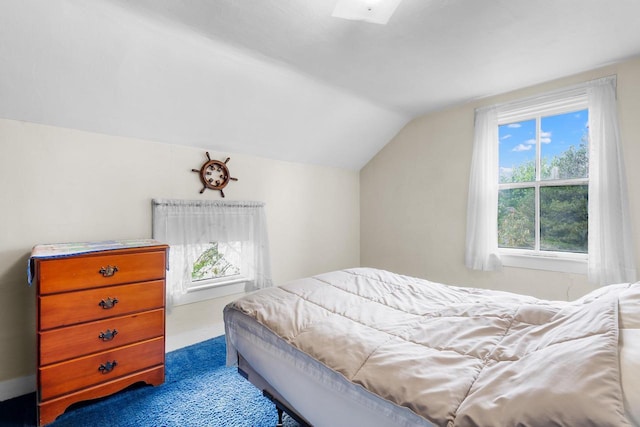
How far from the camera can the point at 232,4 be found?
5.48 ft

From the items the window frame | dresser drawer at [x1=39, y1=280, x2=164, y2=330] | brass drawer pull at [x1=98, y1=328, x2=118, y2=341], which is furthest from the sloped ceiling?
brass drawer pull at [x1=98, y1=328, x2=118, y2=341]

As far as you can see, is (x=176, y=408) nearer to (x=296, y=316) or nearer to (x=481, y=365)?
(x=296, y=316)

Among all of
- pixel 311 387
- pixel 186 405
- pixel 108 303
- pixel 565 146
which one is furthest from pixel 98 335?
pixel 565 146

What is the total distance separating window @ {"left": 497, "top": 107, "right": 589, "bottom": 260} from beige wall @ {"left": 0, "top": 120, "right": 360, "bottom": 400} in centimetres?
242

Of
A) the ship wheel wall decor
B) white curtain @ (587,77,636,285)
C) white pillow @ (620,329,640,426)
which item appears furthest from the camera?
the ship wheel wall decor

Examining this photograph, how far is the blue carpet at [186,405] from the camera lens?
1729 millimetres

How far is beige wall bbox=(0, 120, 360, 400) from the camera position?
196 cm

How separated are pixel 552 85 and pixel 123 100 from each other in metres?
3.64

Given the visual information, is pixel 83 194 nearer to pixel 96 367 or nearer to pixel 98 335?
pixel 98 335

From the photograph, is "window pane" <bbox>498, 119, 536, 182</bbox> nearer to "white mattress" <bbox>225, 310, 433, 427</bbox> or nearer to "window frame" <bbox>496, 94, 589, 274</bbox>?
"window frame" <bbox>496, 94, 589, 274</bbox>

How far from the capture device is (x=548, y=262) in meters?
2.71

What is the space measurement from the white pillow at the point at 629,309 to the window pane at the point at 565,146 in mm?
1906

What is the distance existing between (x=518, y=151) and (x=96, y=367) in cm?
397

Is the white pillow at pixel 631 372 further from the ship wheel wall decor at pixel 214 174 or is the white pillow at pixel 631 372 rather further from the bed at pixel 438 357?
the ship wheel wall decor at pixel 214 174
